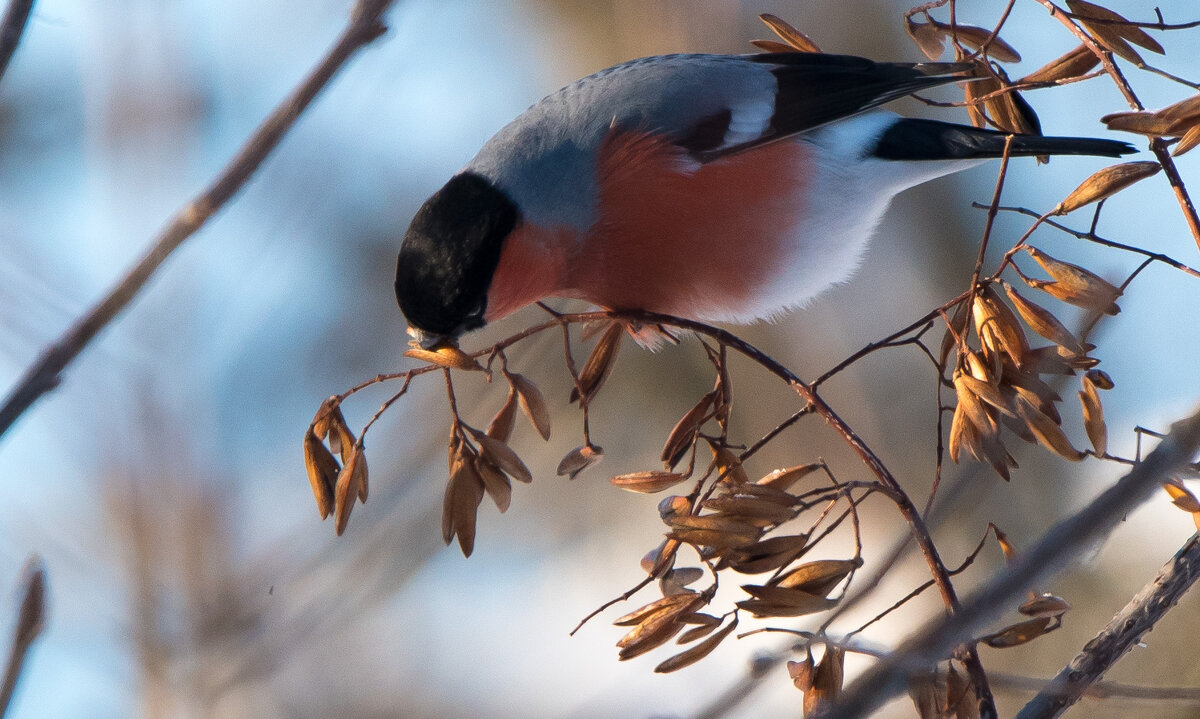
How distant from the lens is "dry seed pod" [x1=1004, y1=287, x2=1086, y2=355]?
1.13 metres

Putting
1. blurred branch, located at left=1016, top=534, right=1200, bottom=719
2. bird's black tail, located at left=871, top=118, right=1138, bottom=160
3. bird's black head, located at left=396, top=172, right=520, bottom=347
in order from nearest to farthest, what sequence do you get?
blurred branch, located at left=1016, top=534, right=1200, bottom=719, bird's black tail, located at left=871, top=118, right=1138, bottom=160, bird's black head, located at left=396, top=172, right=520, bottom=347

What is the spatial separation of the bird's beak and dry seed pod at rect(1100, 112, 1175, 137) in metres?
1.01

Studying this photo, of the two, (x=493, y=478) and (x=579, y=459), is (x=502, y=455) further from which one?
(x=579, y=459)

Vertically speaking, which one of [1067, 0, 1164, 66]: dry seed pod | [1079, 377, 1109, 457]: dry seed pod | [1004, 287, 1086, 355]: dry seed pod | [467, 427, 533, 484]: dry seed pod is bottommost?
[467, 427, 533, 484]: dry seed pod

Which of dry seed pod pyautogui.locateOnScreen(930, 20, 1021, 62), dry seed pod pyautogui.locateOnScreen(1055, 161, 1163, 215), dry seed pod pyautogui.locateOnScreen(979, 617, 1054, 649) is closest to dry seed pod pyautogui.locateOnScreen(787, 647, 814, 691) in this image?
dry seed pod pyautogui.locateOnScreen(979, 617, 1054, 649)

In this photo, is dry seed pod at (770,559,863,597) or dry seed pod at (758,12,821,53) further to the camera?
dry seed pod at (758,12,821,53)

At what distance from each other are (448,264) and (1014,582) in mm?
1274

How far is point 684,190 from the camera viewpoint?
1.81 meters

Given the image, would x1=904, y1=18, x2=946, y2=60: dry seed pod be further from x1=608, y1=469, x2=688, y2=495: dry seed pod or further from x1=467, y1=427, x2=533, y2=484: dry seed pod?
x1=467, y1=427, x2=533, y2=484: dry seed pod

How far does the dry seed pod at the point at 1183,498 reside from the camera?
43.5 inches

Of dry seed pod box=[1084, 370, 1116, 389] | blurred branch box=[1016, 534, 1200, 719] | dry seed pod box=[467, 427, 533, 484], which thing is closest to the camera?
blurred branch box=[1016, 534, 1200, 719]

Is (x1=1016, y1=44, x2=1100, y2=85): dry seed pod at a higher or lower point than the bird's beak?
higher

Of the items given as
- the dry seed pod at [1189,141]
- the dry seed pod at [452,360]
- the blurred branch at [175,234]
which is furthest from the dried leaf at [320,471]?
the dry seed pod at [1189,141]

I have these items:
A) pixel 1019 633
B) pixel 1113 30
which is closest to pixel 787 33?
pixel 1113 30
